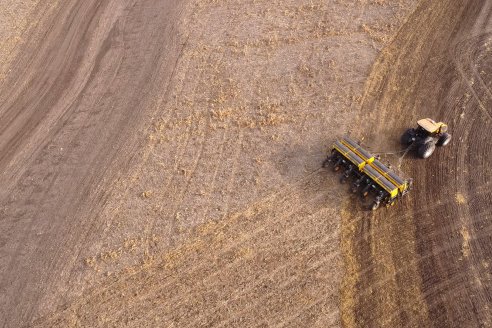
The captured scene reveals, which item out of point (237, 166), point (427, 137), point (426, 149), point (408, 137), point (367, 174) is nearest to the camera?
point (367, 174)

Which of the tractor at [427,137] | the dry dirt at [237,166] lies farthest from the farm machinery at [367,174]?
the tractor at [427,137]

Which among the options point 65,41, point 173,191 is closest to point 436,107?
point 173,191

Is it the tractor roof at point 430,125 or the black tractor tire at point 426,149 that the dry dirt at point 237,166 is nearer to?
the black tractor tire at point 426,149

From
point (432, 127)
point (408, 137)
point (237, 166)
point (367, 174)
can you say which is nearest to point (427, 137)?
point (432, 127)

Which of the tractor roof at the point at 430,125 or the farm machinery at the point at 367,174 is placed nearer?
the farm machinery at the point at 367,174

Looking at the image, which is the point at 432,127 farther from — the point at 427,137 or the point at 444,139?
the point at 444,139

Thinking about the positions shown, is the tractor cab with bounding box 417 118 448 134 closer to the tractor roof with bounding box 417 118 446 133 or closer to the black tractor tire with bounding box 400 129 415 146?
the tractor roof with bounding box 417 118 446 133
